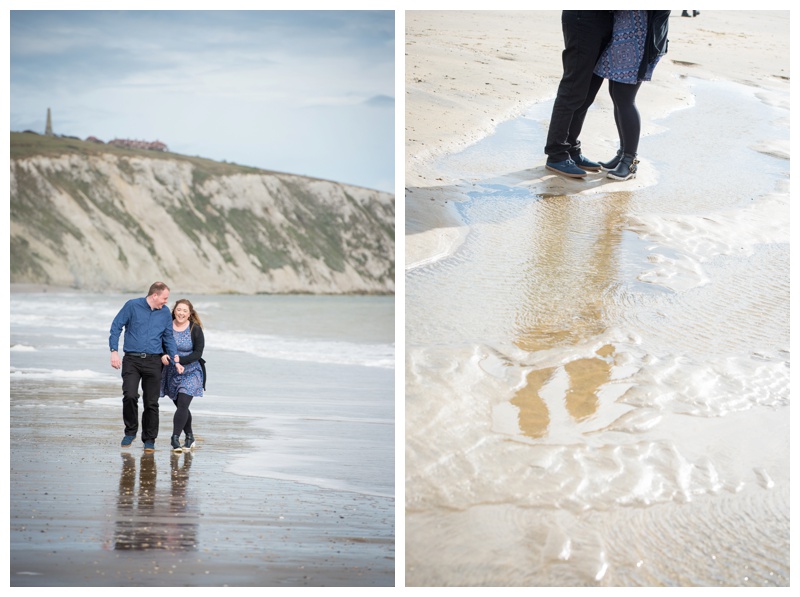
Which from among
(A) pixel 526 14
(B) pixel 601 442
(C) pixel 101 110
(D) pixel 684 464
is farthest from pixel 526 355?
(C) pixel 101 110

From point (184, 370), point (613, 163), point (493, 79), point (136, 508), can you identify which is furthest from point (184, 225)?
point (136, 508)

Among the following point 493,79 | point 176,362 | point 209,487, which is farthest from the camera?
point 493,79

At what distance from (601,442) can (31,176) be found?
26.8 meters

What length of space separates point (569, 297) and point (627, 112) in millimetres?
1564

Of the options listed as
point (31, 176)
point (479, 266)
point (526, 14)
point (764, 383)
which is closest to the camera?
point (764, 383)

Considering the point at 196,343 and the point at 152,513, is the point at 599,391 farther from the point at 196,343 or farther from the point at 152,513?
the point at 196,343

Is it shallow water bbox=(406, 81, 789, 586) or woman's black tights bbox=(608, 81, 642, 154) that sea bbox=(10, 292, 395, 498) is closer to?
shallow water bbox=(406, 81, 789, 586)

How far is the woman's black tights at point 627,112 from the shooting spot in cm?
418

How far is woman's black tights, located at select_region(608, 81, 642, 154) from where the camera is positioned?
13.7ft

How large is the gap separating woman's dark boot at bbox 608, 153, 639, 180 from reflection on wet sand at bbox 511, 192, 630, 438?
25cm

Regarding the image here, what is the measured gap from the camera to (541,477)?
2209 mm

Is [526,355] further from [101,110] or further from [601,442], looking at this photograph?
[101,110]

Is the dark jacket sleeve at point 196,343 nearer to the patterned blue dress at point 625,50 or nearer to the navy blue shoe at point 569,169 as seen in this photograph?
the navy blue shoe at point 569,169

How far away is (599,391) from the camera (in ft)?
8.30
